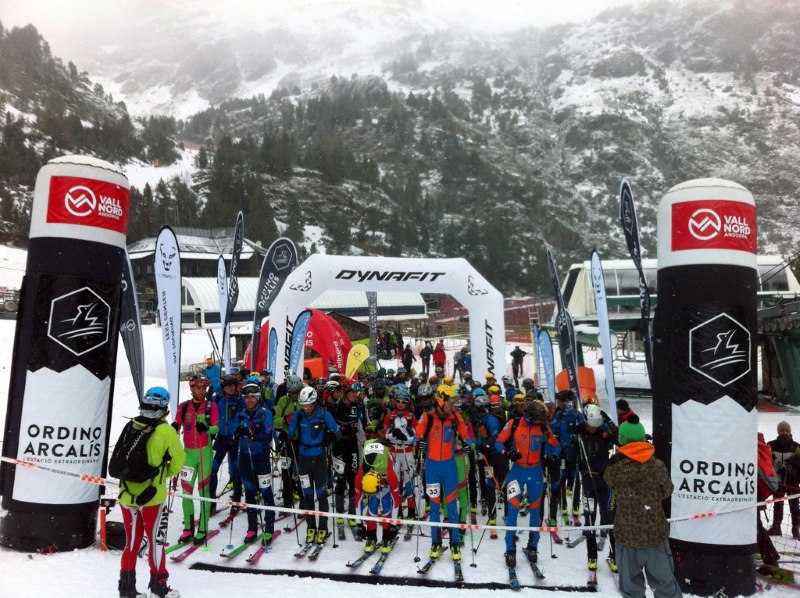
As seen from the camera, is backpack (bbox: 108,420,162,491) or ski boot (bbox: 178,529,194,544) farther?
ski boot (bbox: 178,529,194,544)

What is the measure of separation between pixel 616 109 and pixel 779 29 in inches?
2669

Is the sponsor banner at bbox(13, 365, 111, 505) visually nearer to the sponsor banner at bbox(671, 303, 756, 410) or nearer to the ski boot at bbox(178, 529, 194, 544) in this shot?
the ski boot at bbox(178, 529, 194, 544)

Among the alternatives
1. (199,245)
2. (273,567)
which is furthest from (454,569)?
(199,245)

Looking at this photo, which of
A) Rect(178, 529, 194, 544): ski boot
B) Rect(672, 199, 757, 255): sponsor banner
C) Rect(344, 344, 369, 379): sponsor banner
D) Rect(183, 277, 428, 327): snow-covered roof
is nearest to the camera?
Rect(672, 199, 757, 255): sponsor banner

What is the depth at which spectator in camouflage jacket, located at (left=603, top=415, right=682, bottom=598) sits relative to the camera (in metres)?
4.74

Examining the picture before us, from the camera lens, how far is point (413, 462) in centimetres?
753

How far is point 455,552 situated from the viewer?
20.8 feet

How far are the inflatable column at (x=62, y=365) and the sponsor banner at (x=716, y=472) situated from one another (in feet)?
21.3

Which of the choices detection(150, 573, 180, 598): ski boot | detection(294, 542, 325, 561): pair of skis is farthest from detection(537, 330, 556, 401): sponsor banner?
detection(150, 573, 180, 598): ski boot

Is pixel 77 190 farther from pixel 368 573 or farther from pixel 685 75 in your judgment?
pixel 685 75

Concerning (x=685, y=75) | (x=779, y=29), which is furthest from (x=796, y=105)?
(x=779, y=29)

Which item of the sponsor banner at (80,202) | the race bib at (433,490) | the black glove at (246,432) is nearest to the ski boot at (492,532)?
the race bib at (433,490)

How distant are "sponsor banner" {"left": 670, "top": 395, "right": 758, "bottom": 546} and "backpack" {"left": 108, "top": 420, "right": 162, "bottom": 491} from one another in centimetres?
520

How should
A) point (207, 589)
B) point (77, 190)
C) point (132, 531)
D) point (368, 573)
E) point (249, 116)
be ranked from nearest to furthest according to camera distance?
point (132, 531)
point (207, 589)
point (368, 573)
point (77, 190)
point (249, 116)
